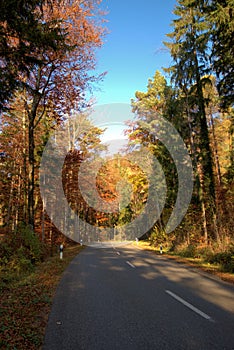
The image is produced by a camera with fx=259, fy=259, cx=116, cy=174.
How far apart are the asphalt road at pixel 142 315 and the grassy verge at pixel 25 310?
218mm

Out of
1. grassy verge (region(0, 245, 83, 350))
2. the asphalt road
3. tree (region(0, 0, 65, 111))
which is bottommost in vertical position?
the asphalt road

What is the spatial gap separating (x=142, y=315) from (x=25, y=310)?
258 cm

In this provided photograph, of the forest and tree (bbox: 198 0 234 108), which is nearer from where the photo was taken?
the forest

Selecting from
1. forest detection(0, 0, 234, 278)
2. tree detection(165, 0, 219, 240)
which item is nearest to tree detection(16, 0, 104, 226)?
forest detection(0, 0, 234, 278)

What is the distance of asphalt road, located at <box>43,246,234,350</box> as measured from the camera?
409 cm

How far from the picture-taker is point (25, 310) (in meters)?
5.74

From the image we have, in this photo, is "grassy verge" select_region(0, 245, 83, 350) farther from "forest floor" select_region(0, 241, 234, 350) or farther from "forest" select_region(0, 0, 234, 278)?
"forest" select_region(0, 0, 234, 278)

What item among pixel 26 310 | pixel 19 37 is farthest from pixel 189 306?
pixel 19 37

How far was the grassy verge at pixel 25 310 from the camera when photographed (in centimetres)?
420

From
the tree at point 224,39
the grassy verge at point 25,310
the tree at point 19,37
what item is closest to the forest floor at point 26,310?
the grassy verge at point 25,310

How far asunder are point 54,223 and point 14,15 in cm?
2782

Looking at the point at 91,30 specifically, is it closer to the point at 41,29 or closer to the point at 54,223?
the point at 41,29

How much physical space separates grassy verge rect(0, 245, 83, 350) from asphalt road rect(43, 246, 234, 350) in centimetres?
22

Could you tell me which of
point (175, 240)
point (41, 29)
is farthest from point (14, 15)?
point (175, 240)
